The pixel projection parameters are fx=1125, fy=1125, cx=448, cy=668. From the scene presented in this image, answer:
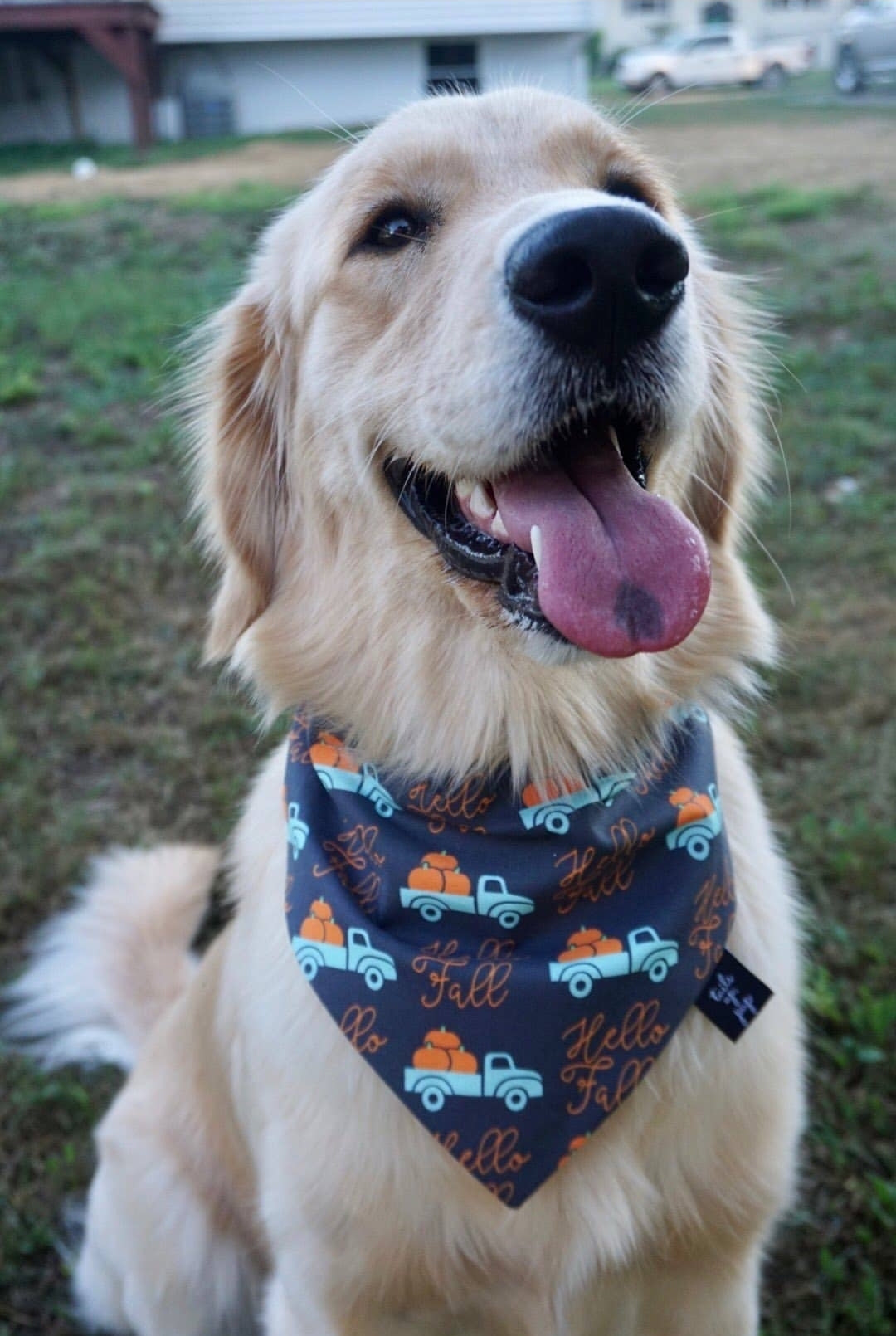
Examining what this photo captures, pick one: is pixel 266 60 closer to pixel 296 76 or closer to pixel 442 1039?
pixel 296 76

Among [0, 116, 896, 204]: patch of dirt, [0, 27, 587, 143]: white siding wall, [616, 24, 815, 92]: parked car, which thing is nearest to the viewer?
[0, 116, 896, 204]: patch of dirt

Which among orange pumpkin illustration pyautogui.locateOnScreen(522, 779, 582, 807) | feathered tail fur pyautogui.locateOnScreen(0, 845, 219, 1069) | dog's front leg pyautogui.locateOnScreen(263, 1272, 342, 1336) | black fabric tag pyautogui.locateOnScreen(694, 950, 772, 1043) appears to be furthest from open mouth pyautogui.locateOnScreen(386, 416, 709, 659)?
feathered tail fur pyautogui.locateOnScreen(0, 845, 219, 1069)

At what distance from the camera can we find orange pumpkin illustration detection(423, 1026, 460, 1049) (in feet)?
6.15

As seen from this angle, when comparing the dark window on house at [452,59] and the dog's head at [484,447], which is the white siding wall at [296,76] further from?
the dog's head at [484,447]

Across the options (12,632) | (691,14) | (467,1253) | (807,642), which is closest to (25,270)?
(12,632)

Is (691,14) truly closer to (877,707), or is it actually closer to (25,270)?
(25,270)

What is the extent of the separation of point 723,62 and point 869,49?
1110cm

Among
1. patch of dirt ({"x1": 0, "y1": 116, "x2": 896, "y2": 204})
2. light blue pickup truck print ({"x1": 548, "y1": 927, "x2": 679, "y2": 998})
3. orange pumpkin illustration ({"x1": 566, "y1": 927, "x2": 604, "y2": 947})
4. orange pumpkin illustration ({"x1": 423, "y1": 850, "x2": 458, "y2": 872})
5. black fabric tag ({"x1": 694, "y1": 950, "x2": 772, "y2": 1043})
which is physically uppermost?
patch of dirt ({"x1": 0, "y1": 116, "x2": 896, "y2": 204})

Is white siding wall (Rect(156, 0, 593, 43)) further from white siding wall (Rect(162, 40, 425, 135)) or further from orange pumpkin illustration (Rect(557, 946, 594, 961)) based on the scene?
orange pumpkin illustration (Rect(557, 946, 594, 961))

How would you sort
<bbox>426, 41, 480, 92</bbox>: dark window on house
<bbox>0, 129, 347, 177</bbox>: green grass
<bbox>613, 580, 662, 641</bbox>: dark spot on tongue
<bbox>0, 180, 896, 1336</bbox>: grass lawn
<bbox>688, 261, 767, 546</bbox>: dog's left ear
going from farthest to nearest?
1. <bbox>426, 41, 480, 92</bbox>: dark window on house
2. <bbox>0, 129, 347, 177</bbox>: green grass
3. <bbox>0, 180, 896, 1336</bbox>: grass lawn
4. <bbox>688, 261, 767, 546</bbox>: dog's left ear
5. <bbox>613, 580, 662, 641</bbox>: dark spot on tongue

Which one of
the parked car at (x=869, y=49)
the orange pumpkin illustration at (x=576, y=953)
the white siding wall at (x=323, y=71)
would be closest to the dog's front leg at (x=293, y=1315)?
the orange pumpkin illustration at (x=576, y=953)

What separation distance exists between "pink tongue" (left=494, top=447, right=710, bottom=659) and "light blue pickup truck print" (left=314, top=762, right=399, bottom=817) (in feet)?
1.83

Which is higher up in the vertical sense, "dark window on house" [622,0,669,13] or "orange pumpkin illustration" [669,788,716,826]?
"dark window on house" [622,0,669,13]

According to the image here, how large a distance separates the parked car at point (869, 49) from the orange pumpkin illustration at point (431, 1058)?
18.7 metres
